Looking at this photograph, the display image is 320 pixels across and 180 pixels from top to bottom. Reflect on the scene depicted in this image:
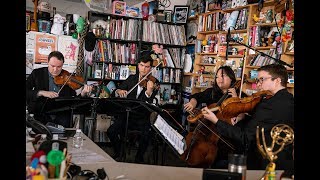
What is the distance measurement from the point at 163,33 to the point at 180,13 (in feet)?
1.59

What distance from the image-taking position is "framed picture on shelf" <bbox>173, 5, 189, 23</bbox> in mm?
5406

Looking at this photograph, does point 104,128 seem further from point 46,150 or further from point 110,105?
point 46,150

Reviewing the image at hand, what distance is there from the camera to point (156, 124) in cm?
169

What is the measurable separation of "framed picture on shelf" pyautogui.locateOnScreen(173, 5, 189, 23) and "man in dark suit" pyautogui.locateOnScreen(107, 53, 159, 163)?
5.25 feet

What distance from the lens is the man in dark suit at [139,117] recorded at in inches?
151

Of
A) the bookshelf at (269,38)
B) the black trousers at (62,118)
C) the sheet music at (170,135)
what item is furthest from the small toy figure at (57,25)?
the sheet music at (170,135)

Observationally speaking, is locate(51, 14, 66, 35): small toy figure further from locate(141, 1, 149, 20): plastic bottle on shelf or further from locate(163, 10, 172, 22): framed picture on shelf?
locate(163, 10, 172, 22): framed picture on shelf

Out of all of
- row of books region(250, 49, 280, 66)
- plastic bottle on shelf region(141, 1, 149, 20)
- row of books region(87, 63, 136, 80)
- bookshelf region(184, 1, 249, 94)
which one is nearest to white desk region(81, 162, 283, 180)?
row of books region(250, 49, 280, 66)

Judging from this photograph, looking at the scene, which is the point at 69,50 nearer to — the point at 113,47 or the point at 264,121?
the point at 113,47

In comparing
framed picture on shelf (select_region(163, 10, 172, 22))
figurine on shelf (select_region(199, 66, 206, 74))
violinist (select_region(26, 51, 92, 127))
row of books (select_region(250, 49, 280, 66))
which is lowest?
violinist (select_region(26, 51, 92, 127))

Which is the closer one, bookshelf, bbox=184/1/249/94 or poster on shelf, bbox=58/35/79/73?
bookshelf, bbox=184/1/249/94

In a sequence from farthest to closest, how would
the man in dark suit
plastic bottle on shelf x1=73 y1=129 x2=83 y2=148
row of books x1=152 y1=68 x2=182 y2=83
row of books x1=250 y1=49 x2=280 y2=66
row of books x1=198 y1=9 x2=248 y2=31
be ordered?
row of books x1=152 y1=68 x2=182 y2=83 < row of books x1=198 y1=9 x2=248 y2=31 < row of books x1=250 y1=49 x2=280 y2=66 < the man in dark suit < plastic bottle on shelf x1=73 y1=129 x2=83 y2=148

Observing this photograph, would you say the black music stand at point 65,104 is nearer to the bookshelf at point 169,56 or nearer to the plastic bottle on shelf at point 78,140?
the plastic bottle on shelf at point 78,140
